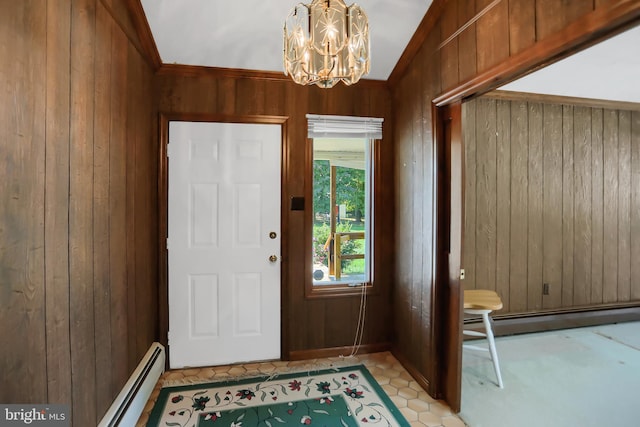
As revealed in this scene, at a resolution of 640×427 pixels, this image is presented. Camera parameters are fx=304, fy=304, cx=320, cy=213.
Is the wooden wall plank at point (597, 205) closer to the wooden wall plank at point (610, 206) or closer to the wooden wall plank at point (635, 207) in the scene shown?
the wooden wall plank at point (610, 206)

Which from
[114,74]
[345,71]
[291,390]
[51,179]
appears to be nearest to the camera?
[51,179]

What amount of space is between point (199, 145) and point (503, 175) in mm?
2821

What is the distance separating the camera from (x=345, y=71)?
4.42 ft

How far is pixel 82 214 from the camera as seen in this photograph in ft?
4.42

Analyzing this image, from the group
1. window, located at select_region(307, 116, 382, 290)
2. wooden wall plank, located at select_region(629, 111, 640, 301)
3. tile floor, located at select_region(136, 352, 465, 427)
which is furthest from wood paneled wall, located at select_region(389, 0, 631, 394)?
wooden wall plank, located at select_region(629, 111, 640, 301)

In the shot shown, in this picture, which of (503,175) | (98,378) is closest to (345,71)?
(98,378)

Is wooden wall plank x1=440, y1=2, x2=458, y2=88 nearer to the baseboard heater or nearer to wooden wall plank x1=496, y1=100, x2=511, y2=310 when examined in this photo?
wooden wall plank x1=496, y1=100, x2=511, y2=310

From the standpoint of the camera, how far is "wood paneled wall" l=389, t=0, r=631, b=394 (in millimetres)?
1384

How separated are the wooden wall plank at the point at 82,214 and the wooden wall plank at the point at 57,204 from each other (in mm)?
38

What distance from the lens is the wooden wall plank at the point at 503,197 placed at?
297 cm

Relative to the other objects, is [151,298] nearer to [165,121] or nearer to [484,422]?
[165,121]

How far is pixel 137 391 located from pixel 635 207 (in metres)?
4.99

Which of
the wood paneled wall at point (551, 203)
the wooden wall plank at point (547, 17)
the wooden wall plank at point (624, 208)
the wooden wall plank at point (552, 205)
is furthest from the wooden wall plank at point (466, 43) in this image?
the wooden wall plank at point (624, 208)

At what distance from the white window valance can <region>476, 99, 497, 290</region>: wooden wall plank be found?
1065mm
